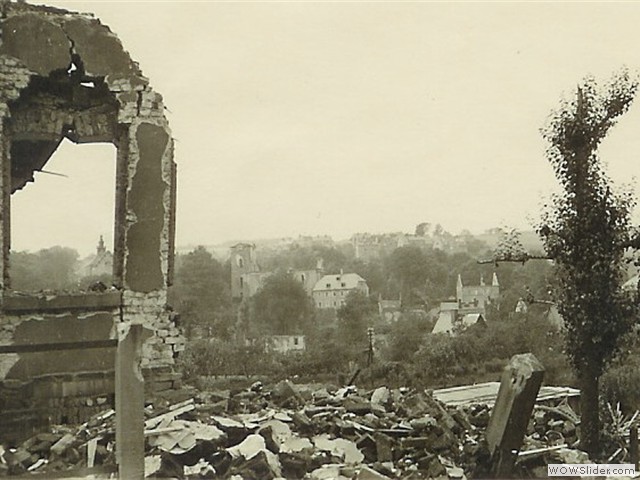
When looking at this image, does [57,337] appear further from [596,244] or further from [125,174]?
[596,244]

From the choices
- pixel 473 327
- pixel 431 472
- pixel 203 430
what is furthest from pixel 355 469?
pixel 473 327

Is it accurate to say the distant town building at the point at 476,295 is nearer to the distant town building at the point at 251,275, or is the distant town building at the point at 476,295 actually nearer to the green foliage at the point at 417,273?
the green foliage at the point at 417,273

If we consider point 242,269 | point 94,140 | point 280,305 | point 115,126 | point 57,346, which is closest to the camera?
point 57,346

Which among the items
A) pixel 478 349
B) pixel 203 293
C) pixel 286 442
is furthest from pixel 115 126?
pixel 203 293

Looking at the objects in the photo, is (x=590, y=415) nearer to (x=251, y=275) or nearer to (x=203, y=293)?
(x=251, y=275)

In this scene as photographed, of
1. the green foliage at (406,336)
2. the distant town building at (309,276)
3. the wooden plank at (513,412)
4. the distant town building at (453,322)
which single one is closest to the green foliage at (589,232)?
the wooden plank at (513,412)

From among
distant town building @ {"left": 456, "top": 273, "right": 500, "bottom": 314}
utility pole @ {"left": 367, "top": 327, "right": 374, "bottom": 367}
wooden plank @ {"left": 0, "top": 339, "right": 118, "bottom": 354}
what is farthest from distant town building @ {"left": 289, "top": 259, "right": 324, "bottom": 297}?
wooden plank @ {"left": 0, "top": 339, "right": 118, "bottom": 354}

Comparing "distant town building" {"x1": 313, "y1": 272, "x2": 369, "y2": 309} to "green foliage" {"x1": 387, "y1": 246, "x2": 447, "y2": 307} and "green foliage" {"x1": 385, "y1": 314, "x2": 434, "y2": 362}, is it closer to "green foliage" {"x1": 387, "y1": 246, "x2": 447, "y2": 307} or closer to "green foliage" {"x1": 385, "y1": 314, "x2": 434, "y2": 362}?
"green foliage" {"x1": 387, "y1": 246, "x2": 447, "y2": 307}
